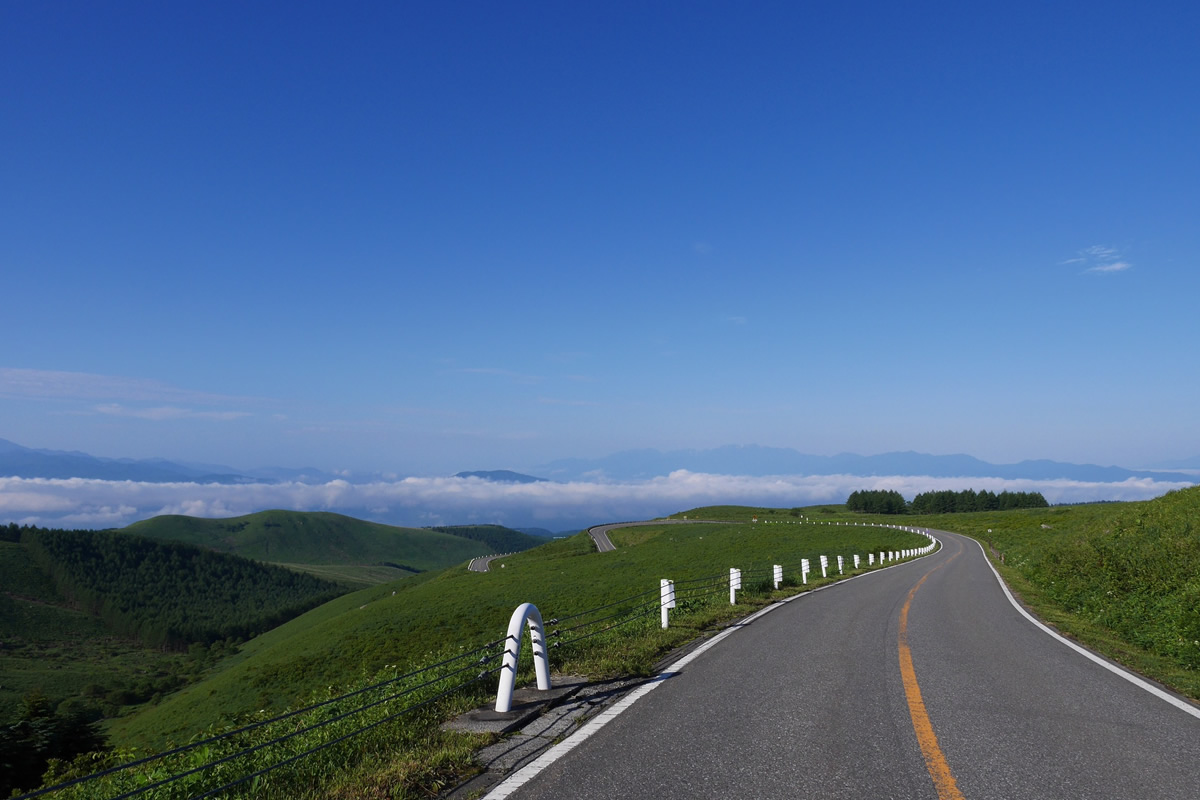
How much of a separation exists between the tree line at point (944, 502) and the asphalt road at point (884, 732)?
171 meters

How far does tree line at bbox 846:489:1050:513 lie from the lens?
557ft

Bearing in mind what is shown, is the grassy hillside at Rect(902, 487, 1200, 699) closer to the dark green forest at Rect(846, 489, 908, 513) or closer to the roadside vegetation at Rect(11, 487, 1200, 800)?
the roadside vegetation at Rect(11, 487, 1200, 800)

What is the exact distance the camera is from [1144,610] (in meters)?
14.5

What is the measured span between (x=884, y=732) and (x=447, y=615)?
148 feet

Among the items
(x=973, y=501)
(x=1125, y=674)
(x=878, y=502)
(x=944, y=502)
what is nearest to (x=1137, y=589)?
(x=1125, y=674)

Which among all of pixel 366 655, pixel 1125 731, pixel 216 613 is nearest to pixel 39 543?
pixel 216 613

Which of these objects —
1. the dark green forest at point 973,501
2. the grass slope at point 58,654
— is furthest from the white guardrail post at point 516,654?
the dark green forest at point 973,501

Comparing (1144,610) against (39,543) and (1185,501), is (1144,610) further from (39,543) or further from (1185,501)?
(39,543)

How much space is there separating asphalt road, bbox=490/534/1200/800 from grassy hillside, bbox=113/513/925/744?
21.8 m

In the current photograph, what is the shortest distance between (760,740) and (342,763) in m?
3.86

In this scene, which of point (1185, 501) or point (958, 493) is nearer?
point (1185, 501)

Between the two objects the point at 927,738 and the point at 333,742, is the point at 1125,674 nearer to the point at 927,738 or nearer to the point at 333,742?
the point at 927,738

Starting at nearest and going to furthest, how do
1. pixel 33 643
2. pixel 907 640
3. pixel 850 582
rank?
pixel 907 640 < pixel 850 582 < pixel 33 643

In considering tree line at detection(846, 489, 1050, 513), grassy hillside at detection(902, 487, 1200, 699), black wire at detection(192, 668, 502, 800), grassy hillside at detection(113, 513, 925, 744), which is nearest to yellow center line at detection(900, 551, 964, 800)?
grassy hillside at detection(902, 487, 1200, 699)
